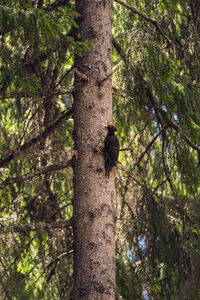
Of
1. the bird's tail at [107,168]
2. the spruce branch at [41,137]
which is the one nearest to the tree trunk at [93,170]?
the bird's tail at [107,168]

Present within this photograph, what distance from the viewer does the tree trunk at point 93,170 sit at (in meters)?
3.19

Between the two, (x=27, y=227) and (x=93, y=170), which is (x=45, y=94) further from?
(x=27, y=227)

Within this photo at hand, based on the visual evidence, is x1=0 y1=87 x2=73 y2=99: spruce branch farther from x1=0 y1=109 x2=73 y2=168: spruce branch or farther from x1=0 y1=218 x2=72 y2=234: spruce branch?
x1=0 y1=218 x2=72 y2=234: spruce branch

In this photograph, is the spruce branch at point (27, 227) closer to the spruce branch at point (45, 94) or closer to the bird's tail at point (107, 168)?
the bird's tail at point (107, 168)

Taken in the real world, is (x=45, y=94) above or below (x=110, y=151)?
above

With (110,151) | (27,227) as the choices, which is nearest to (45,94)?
(110,151)

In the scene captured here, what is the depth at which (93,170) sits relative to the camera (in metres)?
3.43

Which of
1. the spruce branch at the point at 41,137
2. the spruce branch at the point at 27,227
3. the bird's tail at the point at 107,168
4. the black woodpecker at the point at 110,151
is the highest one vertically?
the spruce branch at the point at 41,137

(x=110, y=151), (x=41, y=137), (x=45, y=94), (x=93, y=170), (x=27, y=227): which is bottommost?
(x=27, y=227)

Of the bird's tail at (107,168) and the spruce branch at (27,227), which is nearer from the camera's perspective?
the spruce branch at (27,227)

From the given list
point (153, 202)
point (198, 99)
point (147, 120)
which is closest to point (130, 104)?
point (147, 120)

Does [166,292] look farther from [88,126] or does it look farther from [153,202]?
[88,126]

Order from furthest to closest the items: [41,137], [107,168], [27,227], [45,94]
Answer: [41,137] < [45,94] < [107,168] < [27,227]

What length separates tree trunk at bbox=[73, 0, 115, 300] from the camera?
3.19 m
